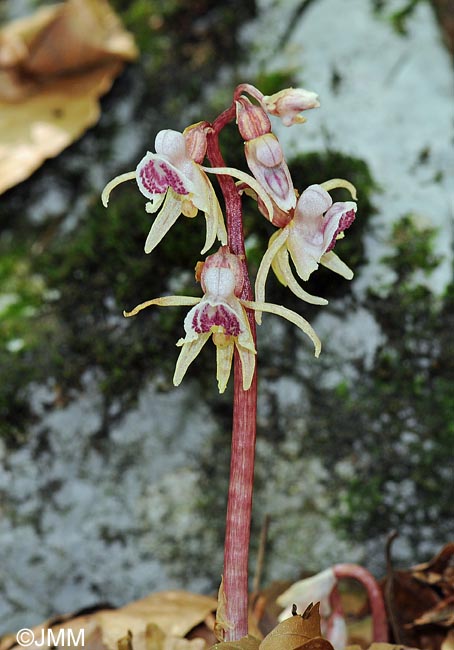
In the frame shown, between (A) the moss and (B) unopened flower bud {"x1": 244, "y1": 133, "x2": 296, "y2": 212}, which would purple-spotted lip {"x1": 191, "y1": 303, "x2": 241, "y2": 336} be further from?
(A) the moss

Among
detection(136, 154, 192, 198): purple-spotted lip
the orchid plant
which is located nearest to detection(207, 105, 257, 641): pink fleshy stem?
the orchid plant

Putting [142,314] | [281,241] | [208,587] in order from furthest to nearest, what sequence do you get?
[142,314], [208,587], [281,241]

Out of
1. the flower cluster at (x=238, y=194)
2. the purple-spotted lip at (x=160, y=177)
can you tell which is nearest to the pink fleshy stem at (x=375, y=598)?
the flower cluster at (x=238, y=194)

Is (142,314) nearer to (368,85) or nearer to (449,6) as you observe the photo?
(368,85)

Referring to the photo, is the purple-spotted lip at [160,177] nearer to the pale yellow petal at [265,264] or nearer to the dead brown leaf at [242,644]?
the pale yellow petal at [265,264]

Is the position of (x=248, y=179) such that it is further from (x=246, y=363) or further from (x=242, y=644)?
(x=242, y=644)

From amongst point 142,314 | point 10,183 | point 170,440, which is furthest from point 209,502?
point 10,183

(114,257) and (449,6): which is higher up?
(449,6)
